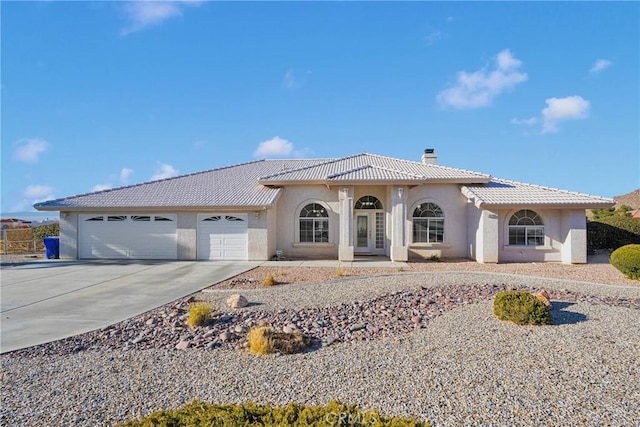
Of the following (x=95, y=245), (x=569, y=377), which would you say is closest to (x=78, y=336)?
(x=569, y=377)

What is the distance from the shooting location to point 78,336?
6.86m

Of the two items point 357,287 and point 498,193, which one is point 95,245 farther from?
point 498,193

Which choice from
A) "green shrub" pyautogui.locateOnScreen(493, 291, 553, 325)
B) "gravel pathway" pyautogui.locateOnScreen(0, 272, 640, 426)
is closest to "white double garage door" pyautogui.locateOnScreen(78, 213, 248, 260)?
"gravel pathway" pyautogui.locateOnScreen(0, 272, 640, 426)

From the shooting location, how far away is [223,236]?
18.0 m

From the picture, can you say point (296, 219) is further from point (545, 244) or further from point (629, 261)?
point (629, 261)

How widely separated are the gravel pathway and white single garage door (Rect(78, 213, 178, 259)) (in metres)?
11.2

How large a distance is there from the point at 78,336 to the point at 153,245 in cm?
1212


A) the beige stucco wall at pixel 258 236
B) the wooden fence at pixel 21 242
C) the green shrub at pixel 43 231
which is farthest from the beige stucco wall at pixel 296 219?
the wooden fence at pixel 21 242

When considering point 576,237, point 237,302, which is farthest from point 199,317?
point 576,237

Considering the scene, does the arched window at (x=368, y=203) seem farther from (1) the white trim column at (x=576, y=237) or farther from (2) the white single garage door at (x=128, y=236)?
(2) the white single garage door at (x=128, y=236)

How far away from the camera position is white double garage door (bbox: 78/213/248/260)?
1791 centimetres

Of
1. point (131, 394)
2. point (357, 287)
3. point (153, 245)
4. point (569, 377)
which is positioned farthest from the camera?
point (153, 245)

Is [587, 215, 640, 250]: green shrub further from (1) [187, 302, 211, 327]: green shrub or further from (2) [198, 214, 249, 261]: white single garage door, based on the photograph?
(1) [187, 302, 211, 327]: green shrub

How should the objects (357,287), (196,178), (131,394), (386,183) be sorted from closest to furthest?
(131,394) → (357,287) → (386,183) → (196,178)
